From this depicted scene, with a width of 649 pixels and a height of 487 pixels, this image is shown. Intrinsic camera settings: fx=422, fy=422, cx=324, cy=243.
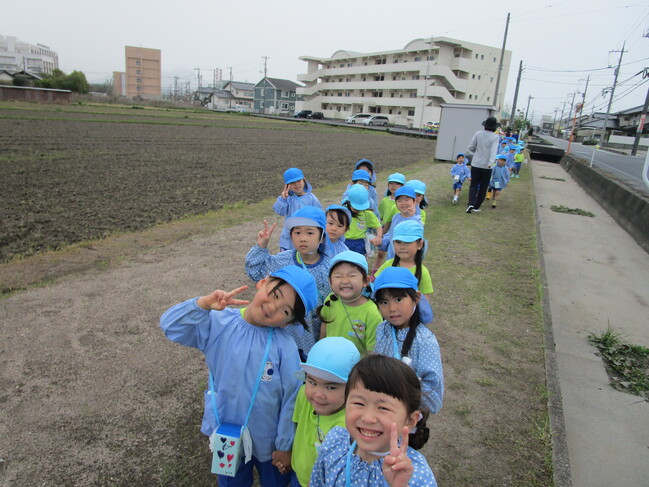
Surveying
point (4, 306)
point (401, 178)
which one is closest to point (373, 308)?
point (401, 178)

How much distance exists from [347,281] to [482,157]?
8.18 metres

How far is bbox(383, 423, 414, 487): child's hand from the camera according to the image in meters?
1.32

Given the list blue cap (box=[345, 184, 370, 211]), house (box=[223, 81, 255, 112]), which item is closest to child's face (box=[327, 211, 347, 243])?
blue cap (box=[345, 184, 370, 211])

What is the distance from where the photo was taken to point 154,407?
3.07 m

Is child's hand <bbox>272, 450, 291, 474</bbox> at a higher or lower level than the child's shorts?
lower

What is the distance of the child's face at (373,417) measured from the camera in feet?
4.86

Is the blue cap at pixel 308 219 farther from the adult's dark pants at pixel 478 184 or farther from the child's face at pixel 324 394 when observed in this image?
the adult's dark pants at pixel 478 184

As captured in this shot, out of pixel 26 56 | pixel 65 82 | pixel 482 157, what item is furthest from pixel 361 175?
pixel 26 56

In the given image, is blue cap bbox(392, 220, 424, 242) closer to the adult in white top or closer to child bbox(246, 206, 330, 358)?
child bbox(246, 206, 330, 358)

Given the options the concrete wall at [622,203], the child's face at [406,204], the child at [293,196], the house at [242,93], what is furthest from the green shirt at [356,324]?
the house at [242,93]

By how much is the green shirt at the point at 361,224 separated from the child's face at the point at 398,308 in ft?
8.11

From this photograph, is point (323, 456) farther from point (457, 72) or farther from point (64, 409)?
point (457, 72)

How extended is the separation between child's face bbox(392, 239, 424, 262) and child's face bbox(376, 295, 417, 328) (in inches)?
42.4

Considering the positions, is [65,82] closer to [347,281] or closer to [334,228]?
[334,228]
